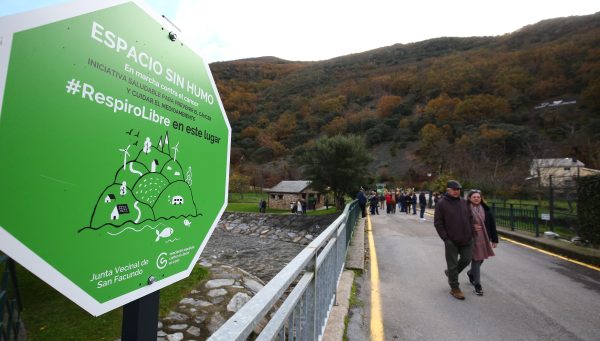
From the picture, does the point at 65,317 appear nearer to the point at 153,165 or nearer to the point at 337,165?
the point at 153,165

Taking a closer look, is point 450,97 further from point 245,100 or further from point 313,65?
point 313,65

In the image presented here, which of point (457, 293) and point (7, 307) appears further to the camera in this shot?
point (457, 293)

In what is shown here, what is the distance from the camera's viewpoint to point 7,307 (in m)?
3.62

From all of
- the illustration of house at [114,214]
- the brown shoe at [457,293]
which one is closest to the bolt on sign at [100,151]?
the illustration of house at [114,214]

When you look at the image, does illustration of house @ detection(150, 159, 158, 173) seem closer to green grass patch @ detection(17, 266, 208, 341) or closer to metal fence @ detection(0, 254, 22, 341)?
metal fence @ detection(0, 254, 22, 341)

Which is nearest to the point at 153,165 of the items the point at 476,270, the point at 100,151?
the point at 100,151

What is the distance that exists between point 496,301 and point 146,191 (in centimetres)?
560

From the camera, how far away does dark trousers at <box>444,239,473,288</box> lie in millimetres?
5430

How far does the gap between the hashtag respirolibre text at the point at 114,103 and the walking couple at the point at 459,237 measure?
5279mm

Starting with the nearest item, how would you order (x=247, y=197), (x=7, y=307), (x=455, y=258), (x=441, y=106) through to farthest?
(x=7, y=307), (x=455, y=258), (x=247, y=197), (x=441, y=106)

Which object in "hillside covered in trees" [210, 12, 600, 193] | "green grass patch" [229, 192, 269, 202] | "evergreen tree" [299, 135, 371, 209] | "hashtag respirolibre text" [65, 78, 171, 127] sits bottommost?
"green grass patch" [229, 192, 269, 202]

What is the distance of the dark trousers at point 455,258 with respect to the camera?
5.43m

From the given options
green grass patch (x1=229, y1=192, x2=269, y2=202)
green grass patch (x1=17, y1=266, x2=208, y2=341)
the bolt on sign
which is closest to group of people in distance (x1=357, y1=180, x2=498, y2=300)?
green grass patch (x1=17, y1=266, x2=208, y2=341)

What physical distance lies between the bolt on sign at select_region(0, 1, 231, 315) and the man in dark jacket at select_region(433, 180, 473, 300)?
4.95 m
